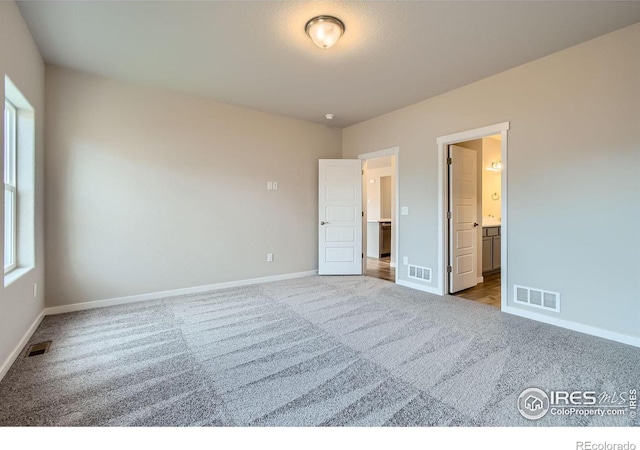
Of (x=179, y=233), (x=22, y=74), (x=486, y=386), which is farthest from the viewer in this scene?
(x=179, y=233)

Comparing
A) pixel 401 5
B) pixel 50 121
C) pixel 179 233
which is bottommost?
pixel 179 233

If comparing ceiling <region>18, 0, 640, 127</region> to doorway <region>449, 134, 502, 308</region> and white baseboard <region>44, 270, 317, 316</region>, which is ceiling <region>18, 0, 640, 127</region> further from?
white baseboard <region>44, 270, 317, 316</region>

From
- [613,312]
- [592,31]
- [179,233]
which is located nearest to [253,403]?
[179,233]

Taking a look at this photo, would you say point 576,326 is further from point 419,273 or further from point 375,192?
point 375,192

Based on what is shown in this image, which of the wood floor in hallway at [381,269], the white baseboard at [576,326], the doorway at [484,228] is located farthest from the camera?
the wood floor in hallway at [381,269]

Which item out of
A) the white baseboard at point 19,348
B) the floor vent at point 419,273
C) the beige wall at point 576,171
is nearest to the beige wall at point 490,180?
the beige wall at point 576,171

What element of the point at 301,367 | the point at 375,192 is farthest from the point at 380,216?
the point at 301,367

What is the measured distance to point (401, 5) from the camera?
2129 mm

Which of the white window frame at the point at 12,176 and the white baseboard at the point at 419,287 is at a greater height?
the white window frame at the point at 12,176

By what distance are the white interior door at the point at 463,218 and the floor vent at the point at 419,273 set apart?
293mm

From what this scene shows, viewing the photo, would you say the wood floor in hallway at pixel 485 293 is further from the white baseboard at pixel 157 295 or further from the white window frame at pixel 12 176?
the white window frame at pixel 12 176

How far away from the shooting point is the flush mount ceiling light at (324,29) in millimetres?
2254

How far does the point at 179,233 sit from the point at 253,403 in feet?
9.14

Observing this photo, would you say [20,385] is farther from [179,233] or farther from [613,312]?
[613,312]
